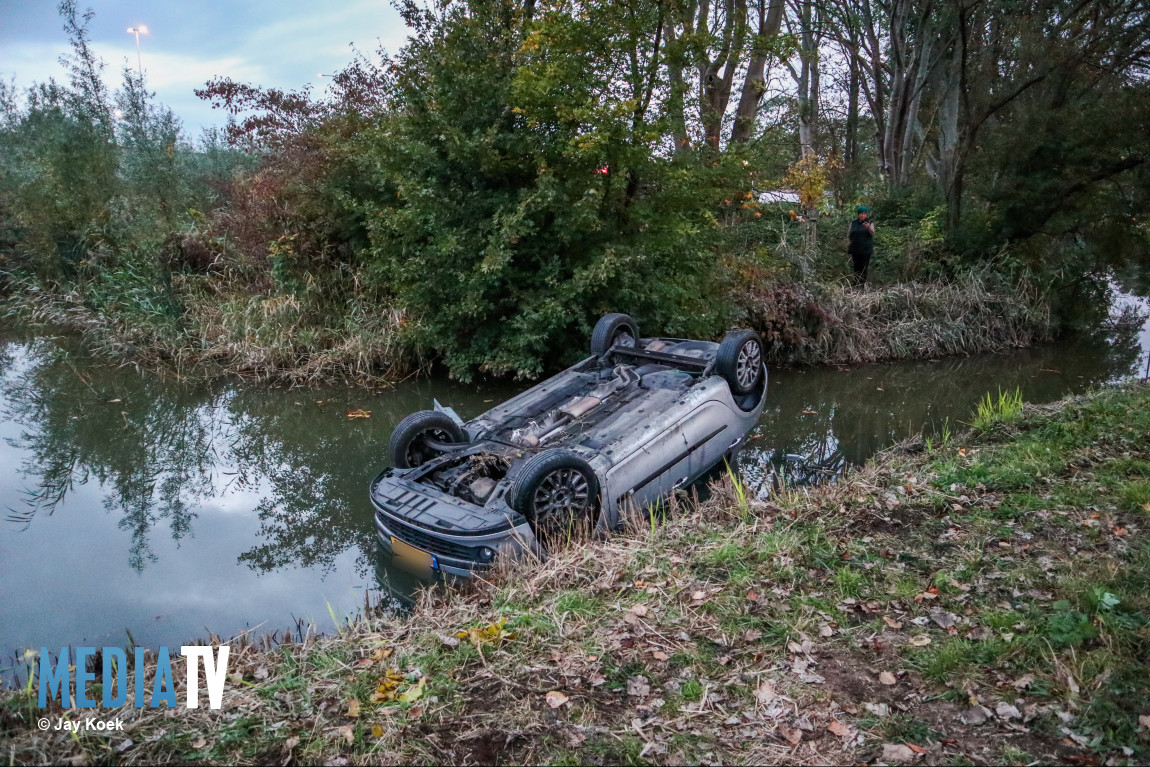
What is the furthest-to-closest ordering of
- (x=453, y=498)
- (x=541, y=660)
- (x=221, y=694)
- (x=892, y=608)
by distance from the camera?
(x=453, y=498)
(x=892, y=608)
(x=541, y=660)
(x=221, y=694)

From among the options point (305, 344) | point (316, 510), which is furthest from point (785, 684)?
point (305, 344)

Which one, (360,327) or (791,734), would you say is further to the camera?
(360,327)

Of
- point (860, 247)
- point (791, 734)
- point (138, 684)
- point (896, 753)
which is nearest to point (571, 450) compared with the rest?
point (791, 734)

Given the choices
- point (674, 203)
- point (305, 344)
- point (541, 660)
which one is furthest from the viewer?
point (305, 344)

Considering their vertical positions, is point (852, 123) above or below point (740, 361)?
above

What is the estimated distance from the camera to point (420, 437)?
6938 millimetres

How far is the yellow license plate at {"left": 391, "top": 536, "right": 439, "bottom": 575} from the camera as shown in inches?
225

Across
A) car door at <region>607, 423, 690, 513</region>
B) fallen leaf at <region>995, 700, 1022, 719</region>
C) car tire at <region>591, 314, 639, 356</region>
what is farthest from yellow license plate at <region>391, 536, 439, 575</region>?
fallen leaf at <region>995, 700, 1022, 719</region>

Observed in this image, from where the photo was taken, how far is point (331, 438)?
9.71 meters

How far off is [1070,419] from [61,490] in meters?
10.7

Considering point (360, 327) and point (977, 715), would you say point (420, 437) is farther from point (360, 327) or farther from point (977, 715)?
point (360, 327)

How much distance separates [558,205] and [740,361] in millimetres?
4094

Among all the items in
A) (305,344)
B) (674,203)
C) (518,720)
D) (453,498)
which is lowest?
(518,720)

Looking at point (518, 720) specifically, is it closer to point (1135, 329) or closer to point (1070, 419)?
point (1070, 419)
